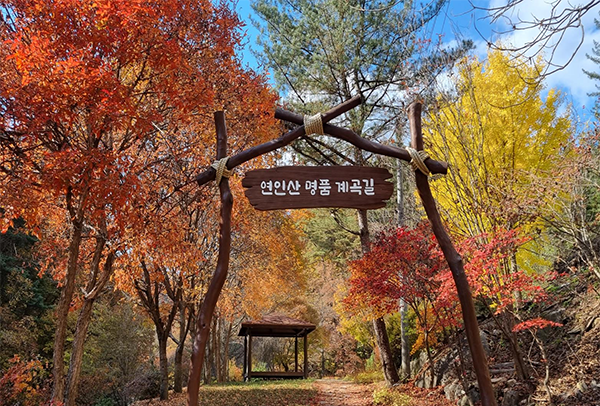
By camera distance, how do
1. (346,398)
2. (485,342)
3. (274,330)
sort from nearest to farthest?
1. (485,342)
2. (346,398)
3. (274,330)

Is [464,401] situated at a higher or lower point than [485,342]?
lower

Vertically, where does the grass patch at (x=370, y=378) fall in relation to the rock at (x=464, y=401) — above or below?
below

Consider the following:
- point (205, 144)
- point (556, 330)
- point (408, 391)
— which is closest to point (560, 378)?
point (556, 330)

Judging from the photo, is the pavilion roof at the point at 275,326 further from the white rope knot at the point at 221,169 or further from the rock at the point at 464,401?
the white rope knot at the point at 221,169

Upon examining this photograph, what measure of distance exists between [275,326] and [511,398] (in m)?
11.4

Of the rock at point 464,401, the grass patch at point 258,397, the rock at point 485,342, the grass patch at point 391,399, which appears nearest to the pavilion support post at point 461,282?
the rock at point 464,401

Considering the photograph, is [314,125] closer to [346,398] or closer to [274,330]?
[346,398]

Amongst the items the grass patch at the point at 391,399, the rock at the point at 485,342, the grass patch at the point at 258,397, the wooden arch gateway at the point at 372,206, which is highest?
the wooden arch gateway at the point at 372,206

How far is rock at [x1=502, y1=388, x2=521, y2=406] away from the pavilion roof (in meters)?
10.8

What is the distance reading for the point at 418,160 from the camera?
386 cm

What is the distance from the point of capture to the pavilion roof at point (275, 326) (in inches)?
651

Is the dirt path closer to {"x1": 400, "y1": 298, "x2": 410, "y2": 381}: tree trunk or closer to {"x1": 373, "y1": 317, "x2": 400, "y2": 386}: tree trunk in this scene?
{"x1": 373, "y1": 317, "x2": 400, "y2": 386}: tree trunk

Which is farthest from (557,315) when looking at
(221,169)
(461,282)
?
(221,169)

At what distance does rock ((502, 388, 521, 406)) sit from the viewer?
635 cm
